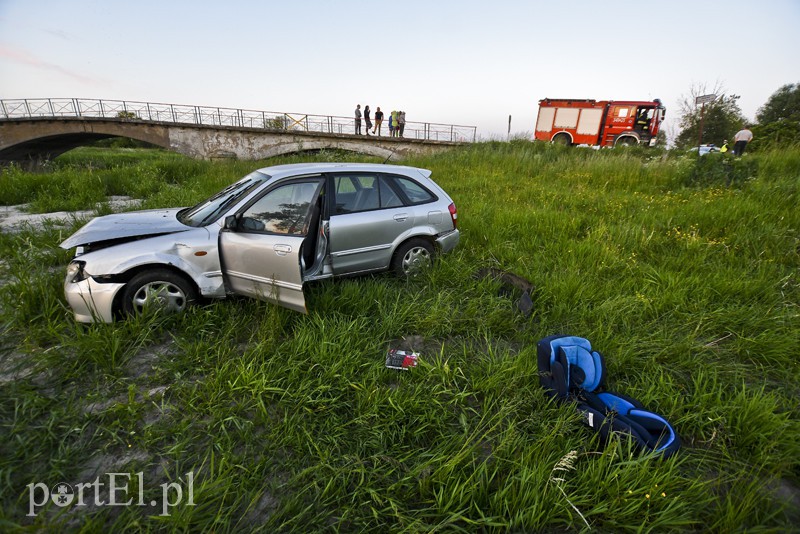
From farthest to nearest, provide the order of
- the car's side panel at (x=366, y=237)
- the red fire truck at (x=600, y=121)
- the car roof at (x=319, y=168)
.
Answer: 1. the red fire truck at (x=600, y=121)
2. the car's side panel at (x=366, y=237)
3. the car roof at (x=319, y=168)

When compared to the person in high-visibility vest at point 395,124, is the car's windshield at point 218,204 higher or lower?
lower

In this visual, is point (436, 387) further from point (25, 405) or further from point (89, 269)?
point (89, 269)

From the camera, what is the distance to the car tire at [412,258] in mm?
4152

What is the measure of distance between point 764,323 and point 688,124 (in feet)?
119

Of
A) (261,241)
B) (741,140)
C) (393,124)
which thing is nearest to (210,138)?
(393,124)

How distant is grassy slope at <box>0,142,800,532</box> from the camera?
164cm

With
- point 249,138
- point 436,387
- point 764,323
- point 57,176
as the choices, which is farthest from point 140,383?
point 249,138

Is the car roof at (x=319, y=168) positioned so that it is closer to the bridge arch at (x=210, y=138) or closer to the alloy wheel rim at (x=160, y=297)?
the alloy wheel rim at (x=160, y=297)

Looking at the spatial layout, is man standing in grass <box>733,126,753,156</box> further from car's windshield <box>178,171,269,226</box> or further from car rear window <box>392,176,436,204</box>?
car's windshield <box>178,171,269,226</box>

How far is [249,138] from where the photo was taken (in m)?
24.6

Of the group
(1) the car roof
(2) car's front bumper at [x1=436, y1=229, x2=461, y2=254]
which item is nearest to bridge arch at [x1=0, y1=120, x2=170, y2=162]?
(1) the car roof

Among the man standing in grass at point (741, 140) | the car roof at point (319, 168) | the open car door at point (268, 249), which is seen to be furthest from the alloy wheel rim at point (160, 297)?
the man standing in grass at point (741, 140)

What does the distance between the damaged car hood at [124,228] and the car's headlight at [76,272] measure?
162 millimetres

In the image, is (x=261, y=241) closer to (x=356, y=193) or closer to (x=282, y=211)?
(x=282, y=211)
